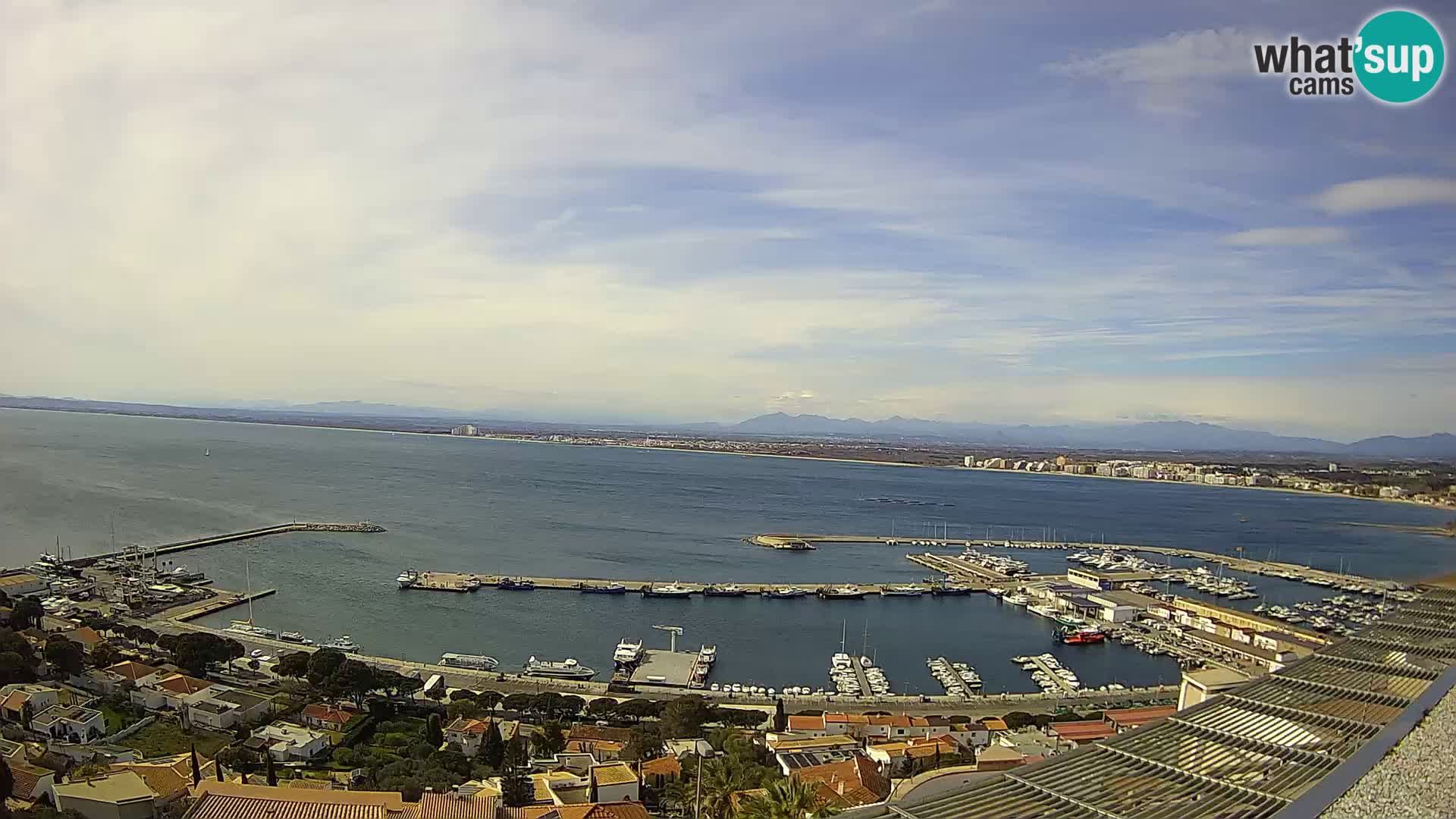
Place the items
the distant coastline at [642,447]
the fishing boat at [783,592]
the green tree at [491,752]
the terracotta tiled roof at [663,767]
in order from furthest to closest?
the distant coastline at [642,447] → the fishing boat at [783,592] → the green tree at [491,752] → the terracotta tiled roof at [663,767]

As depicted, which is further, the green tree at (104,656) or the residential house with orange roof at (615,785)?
the green tree at (104,656)

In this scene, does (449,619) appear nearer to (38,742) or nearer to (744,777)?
(38,742)

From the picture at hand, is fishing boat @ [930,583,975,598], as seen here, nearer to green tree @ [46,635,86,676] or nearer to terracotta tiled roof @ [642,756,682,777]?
terracotta tiled roof @ [642,756,682,777]

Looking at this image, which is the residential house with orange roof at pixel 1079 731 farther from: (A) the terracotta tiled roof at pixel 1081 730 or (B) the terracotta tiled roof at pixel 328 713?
(B) the terracotta tiled roof at pixel 328 713

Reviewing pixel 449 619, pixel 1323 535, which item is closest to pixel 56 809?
pixel 449 619

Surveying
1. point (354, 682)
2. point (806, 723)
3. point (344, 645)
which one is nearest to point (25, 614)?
point (344, 645)

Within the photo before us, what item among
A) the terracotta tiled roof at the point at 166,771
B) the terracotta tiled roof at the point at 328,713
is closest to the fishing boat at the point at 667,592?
the terracotta tiled roof at the point at 328,713

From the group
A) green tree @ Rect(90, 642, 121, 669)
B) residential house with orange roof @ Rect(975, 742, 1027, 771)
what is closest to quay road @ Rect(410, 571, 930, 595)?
green tree @ Rect(90, 642, 121, 669)
